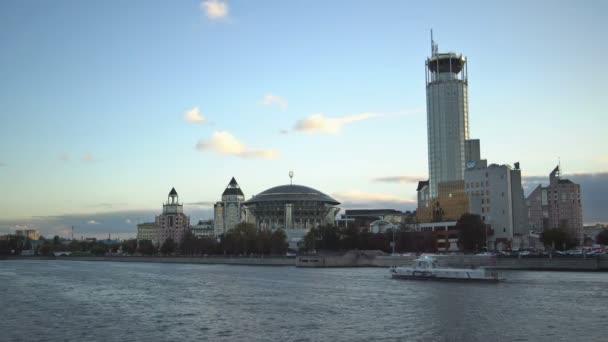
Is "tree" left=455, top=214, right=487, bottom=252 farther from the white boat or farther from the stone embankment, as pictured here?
the white boat

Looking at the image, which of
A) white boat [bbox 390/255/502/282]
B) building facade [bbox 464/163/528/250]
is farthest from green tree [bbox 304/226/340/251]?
white boat [bbox 390/255/502/282]

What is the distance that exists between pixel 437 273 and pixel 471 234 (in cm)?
6177

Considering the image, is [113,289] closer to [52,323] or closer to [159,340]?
[52,323]

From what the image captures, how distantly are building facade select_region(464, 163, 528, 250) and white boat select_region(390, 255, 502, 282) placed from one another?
84364mm

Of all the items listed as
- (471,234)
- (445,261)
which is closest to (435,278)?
(445,261)

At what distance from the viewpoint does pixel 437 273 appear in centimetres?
10231

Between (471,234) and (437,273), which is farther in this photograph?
(471,234)

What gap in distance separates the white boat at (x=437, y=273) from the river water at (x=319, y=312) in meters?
3.42

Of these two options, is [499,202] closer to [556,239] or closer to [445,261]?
[556,239]

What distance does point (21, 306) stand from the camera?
72250mm

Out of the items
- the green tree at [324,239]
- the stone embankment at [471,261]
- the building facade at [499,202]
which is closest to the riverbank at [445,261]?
the stone embankment at [471,261]

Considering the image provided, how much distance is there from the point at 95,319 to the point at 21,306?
1719cm

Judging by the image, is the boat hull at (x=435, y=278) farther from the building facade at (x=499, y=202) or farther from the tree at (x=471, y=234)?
the building facade at (x=499, y=202)

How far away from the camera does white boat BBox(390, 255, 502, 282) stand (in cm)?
9412
